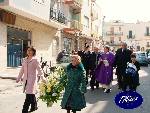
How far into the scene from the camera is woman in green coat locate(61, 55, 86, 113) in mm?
9242

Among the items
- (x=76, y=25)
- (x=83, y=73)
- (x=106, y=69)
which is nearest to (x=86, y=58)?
(x=106, y=69)

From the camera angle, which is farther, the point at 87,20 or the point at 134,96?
the point at 87,20

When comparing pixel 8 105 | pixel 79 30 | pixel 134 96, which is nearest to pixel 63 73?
pixel 8 105

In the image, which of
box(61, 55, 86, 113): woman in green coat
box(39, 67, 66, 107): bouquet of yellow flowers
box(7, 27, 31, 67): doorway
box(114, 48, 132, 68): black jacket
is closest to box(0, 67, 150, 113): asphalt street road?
box(114, 48, 132, 68): black jacket

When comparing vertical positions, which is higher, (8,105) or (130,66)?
(130,66)

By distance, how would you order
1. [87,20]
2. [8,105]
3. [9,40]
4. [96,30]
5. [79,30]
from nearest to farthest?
[8,105]
[9,40]
[79,30]
[87,20]
[96,30]

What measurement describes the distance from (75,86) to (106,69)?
6782 millimetres

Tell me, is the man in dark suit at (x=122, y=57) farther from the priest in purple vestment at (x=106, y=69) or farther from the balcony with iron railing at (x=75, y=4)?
the balcony with iron railing at (x=75, y=4)

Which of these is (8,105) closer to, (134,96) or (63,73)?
(63,73)

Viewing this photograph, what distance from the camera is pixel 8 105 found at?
40.5ft

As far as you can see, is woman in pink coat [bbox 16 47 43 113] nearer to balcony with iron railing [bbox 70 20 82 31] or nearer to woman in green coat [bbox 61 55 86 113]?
woman in green coat [bbox 61 55 86 113]

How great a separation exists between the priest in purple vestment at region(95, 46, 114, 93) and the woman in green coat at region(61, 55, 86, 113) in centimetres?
643

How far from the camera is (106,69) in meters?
16.0

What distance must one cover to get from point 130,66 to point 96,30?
4929 centimetres
